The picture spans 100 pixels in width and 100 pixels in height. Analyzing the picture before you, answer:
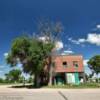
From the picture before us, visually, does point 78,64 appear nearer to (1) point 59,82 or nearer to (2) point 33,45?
(1) point 59,82

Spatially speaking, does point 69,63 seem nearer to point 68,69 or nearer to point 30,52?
point 68,69

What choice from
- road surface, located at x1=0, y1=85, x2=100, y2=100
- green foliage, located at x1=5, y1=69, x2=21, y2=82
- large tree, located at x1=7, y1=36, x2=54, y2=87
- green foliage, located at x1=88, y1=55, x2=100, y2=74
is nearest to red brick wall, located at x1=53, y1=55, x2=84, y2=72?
large tree, located at x1=7, y1=36, x2=54, y2=87

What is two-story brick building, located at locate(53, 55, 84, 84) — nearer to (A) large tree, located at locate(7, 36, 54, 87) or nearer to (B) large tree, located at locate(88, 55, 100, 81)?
(A) large tree, located at locate(7, 36, 54, 87)

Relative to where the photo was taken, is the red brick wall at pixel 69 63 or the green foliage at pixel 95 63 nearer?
the red brick wall at pixel 69 63

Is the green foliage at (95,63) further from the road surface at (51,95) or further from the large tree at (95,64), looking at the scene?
the road surface at (51,95)

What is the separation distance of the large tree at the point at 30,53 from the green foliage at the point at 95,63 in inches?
1872

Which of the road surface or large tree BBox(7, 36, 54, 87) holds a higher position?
large tree BBox(7, 36, 54, 87)

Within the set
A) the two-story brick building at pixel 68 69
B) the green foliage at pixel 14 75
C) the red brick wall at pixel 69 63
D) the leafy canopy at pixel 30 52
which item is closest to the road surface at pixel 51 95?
the leafy canopy at pixel 30 52

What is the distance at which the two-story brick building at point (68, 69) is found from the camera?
53969 millimetres

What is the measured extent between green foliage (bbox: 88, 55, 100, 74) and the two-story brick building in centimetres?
3594

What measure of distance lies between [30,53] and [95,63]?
51.8 meters

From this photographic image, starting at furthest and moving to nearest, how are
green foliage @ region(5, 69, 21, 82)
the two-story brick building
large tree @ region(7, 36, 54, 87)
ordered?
green foliage @ region(5, 69, 21, 82) < the two-story brick building < large tree @ region(7, 36, 54, 87)

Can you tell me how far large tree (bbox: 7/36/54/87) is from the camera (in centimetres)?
4322

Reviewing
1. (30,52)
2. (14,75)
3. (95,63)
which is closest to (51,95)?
(30,52)
